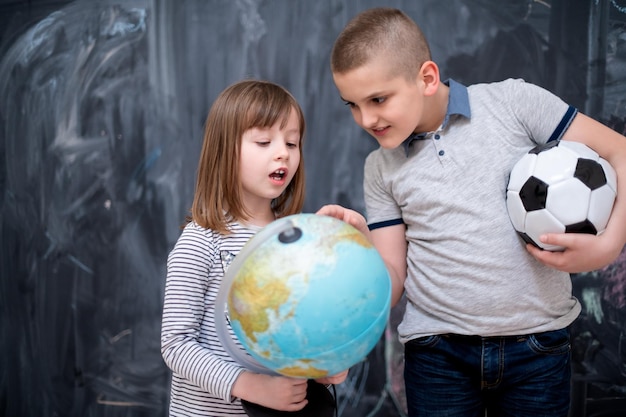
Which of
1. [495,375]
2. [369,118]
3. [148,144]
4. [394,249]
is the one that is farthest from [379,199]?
[148,144]

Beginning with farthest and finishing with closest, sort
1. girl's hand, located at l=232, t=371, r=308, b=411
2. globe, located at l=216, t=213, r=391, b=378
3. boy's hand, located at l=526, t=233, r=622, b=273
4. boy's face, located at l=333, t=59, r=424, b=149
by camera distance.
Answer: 1. boy's face, located at l=333, t=59, r=424, b=149
2. boy's hand, located at l=526, t=233, r=622, b=273
3. girl's hand, located at l=232, t=371, r=308, b=411
4. globe, located at l=216, t=213, r=391, b=378

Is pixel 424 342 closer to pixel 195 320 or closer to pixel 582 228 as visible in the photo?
pixel 582 228

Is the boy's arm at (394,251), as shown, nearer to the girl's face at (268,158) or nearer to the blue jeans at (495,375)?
the blue jeans at (495,375)

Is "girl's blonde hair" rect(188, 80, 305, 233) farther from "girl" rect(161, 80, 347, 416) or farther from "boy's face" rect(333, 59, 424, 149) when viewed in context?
"boy's face" rect(333, 59, 424, 149)

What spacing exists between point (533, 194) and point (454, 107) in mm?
347

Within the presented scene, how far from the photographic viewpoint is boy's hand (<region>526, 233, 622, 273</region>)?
4.66 ft

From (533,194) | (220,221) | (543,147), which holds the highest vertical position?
(543,147)

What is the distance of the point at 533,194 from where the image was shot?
4.75 feet

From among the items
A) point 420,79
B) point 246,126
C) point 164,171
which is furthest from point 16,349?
point 420,79

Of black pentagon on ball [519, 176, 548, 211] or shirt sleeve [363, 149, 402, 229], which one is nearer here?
black pentagon on ball [519, 176, 548, 211]

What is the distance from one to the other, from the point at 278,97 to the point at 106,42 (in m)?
1.41

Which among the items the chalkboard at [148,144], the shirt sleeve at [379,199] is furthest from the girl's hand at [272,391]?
the chalkboard at [148,144]

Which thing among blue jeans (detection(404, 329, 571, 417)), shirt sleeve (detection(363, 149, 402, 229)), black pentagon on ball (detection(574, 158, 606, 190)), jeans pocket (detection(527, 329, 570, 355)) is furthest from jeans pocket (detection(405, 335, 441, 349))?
black pentagon on ball (detection(574, 158, 606, 190))

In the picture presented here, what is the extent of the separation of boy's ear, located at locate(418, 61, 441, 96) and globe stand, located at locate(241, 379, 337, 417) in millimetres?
856
